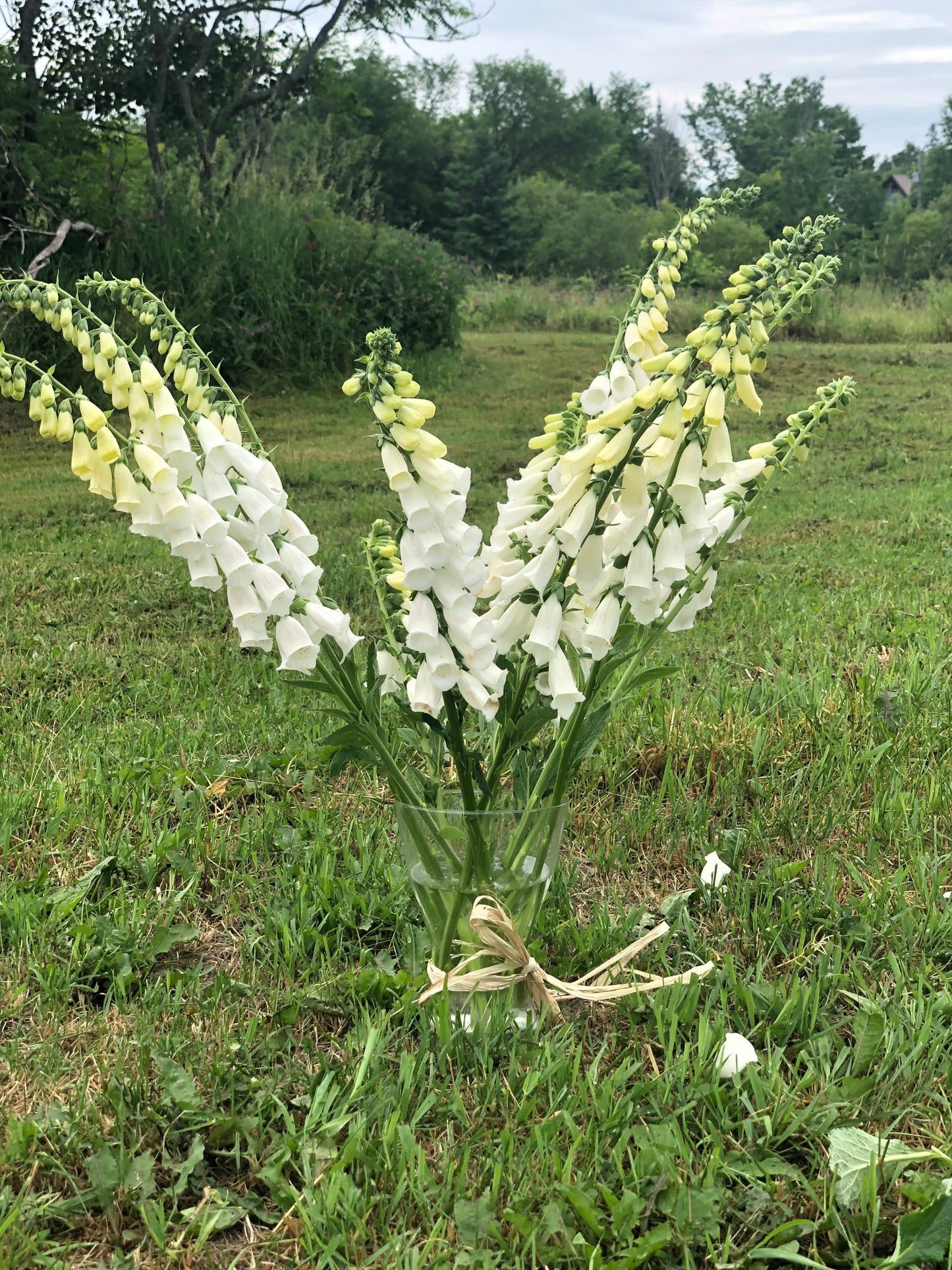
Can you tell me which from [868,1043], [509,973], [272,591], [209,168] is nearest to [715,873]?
[868,1043]

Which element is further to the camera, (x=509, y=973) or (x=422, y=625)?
(x=509, y=973)

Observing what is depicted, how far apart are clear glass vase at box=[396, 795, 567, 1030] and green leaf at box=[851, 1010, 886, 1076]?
1.62ft

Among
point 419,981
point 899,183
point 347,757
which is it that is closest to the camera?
point 347,757

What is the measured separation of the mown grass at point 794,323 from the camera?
13797 mm

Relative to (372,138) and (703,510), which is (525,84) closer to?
(372,138)

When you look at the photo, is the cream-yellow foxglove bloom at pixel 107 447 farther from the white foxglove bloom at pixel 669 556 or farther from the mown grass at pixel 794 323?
Result: the mown grass at pixel 794 323

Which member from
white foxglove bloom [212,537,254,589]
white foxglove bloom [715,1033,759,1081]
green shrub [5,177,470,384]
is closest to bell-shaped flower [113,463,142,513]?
white foxglove bloom [212,537,254,589]

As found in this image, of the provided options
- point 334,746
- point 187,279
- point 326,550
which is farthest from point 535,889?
point 187,279

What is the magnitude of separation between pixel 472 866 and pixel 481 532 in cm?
52

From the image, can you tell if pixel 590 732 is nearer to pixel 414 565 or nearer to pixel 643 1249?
pixel 414 565

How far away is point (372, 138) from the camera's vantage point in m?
32.0

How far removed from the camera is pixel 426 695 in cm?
126

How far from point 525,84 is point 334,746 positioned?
54.2m

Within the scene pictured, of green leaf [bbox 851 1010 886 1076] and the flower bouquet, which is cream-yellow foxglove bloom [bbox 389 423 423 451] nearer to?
the flower bouquet
